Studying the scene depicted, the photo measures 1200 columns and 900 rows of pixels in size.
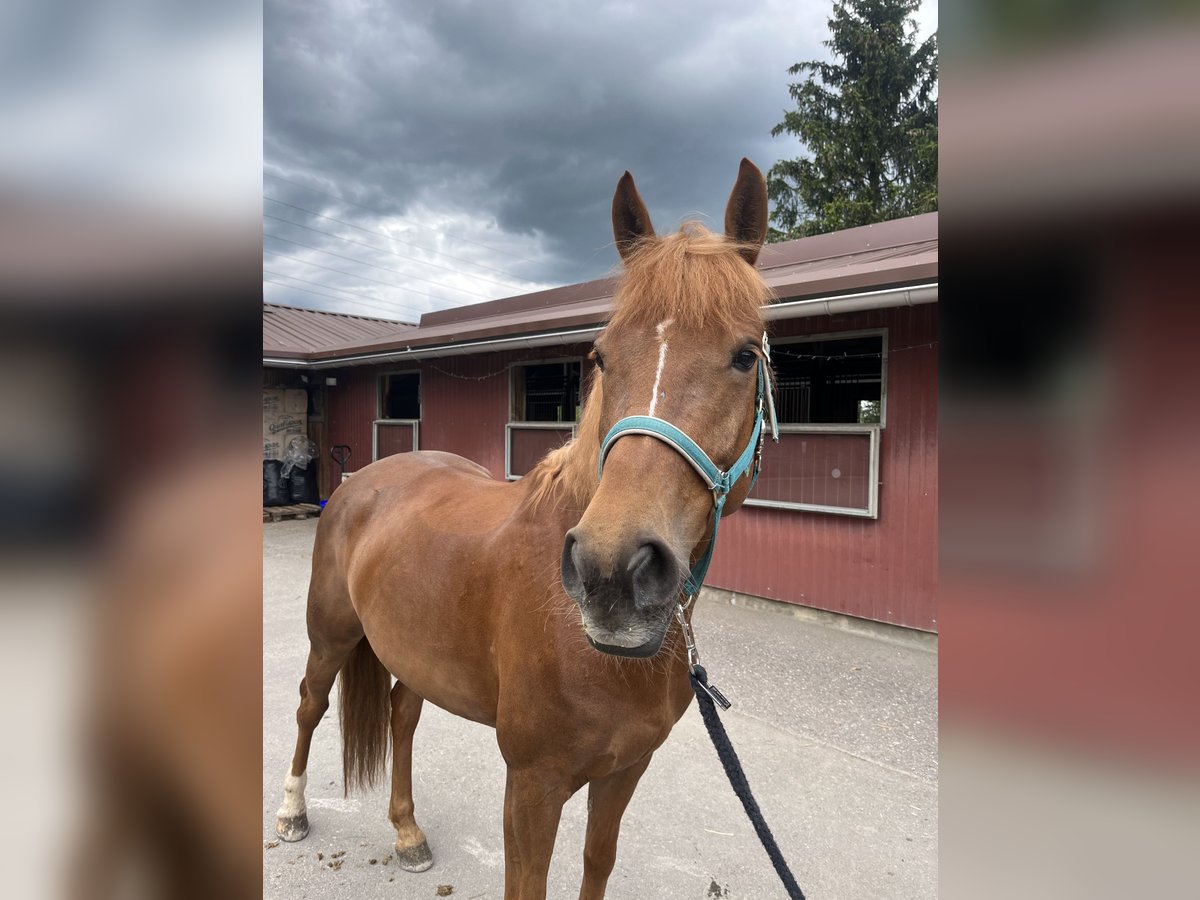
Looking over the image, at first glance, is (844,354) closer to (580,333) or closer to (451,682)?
(580,333)

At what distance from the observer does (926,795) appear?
287cm

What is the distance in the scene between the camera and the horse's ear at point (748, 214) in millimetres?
1498

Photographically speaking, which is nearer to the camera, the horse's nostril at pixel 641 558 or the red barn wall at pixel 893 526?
the horse's nostril at pixel 641 558

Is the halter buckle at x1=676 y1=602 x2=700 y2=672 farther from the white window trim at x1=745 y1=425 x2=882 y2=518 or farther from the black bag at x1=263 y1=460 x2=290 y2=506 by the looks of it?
the black bag at x1=263 y1=460 x2=290 y2=506

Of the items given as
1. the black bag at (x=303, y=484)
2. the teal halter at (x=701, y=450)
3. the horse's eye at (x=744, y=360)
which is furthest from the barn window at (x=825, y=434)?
the black bag at (x=303, y=484)

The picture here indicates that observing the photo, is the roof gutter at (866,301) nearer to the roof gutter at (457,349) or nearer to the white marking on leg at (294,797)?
the roof gutter at (457,349)

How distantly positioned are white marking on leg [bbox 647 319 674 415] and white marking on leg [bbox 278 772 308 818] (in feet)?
7.92

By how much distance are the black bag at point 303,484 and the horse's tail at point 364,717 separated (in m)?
9.91
